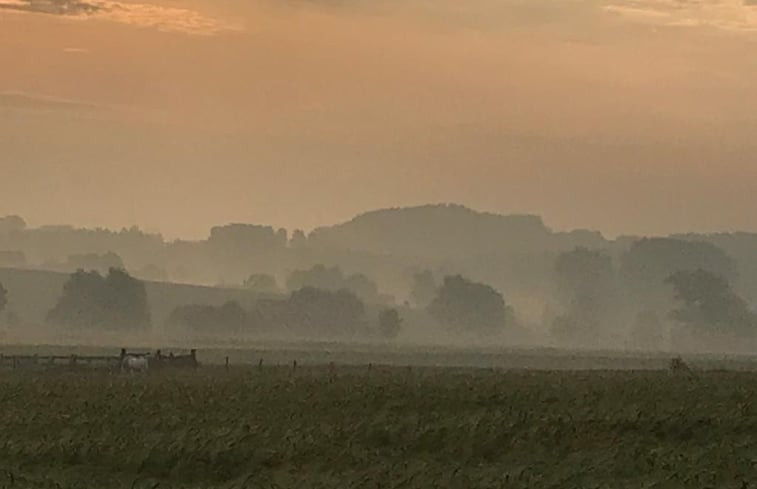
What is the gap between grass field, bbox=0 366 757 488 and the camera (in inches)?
977

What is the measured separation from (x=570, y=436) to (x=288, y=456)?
705cm

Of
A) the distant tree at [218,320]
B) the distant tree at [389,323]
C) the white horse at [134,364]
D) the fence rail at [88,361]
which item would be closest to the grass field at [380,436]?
the white horse at [134,364]

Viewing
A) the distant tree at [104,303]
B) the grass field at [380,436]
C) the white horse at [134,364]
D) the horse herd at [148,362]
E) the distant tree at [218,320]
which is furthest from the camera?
the distant tree at [218,320]

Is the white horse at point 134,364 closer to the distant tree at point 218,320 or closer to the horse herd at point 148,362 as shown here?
the horse herd at point 148,362

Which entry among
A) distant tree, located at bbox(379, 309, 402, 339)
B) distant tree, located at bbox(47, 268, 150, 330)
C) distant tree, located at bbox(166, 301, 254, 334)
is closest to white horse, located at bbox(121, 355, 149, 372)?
distant tree, located at bbox(47, 268, 150, 330)

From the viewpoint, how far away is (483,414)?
3216 centimetres

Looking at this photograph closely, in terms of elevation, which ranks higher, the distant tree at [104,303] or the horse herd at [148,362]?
the horse herd at [148,362]

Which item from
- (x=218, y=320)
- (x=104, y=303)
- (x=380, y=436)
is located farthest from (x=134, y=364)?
(x=218, y=320)

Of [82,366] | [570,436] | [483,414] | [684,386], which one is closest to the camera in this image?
[570,436]

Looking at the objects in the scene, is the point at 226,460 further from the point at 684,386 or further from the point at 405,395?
the point at 684,386

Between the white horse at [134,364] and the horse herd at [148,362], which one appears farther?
the horse herd at [148,362]

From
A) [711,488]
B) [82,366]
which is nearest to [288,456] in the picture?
[711,488]

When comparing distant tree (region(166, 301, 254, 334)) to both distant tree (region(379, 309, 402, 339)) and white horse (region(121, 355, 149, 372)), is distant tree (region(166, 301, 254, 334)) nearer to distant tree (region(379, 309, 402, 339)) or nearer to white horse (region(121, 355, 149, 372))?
distant tree (region(379, 309, 402, 339))

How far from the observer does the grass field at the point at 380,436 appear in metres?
24.8
